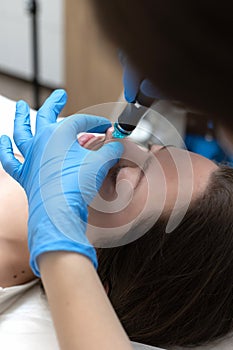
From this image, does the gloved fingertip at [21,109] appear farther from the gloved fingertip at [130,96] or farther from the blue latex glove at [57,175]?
the gloved fingertip at [130,96]

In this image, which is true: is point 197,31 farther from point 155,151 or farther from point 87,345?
point 155,151

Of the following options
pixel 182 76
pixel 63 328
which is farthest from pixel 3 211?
pixel 182 76

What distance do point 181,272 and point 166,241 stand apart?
0.08 m

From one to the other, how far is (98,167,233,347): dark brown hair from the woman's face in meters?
0.03

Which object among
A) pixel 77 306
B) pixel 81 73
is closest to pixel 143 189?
pixel 77 306

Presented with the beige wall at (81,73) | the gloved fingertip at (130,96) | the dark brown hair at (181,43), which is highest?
the dark brown hair at (181,43)

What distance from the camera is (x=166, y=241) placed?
119cm

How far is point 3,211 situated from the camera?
1.40m

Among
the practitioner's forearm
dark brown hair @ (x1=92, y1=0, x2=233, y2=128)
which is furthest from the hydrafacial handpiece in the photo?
dark brown hair @ (x1=92, y1=0, x2=233, y2=128)

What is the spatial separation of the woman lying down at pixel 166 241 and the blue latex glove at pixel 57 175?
12 cm

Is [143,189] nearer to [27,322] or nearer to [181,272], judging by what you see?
[181,272]

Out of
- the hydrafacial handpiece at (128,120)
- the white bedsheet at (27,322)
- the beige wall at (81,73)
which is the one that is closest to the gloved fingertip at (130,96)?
the hydrafacial handpiece at (128,120)

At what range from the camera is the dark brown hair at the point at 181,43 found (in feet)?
1.54

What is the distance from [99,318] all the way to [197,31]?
0.57m
